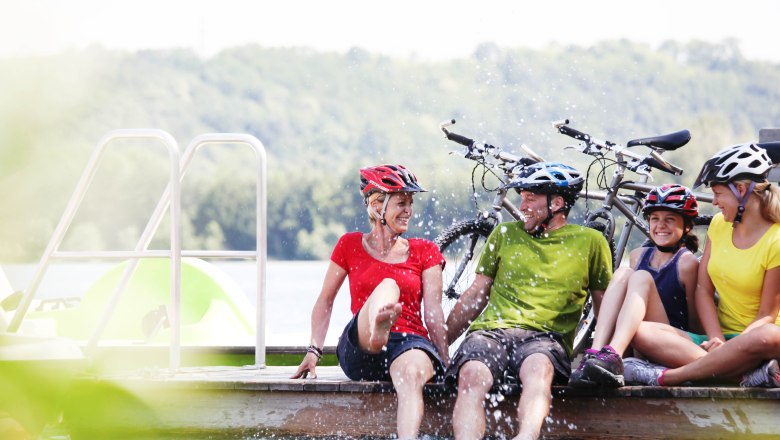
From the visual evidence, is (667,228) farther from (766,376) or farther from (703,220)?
(703,220)

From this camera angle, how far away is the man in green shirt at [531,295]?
500 cm

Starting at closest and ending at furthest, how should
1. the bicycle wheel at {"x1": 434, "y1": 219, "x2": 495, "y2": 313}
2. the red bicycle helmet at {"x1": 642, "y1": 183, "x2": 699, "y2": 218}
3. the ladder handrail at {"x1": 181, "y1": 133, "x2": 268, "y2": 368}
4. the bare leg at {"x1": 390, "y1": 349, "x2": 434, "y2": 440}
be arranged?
the bare leg at {"x1": 390, "y1": 349, "x2": 434, "y2": 440}
the red bicycle helmet at {"x1": 642, "y1": 183, "x2": 699, "y2": 218}
the ladder handrail at {"x1": 181, "y1": 133, "x2": 268, "y2": 368}
the bicycle wheel at {"x1": 434, "y1": 219, "x2": 495, "y2": 313}

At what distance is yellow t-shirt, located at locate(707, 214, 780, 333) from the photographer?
17.0 feet

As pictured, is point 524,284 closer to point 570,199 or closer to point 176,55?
point 570,199

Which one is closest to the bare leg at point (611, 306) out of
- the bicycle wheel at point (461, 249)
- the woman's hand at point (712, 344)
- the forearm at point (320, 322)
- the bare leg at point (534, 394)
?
the bare leg at point (534, 394)

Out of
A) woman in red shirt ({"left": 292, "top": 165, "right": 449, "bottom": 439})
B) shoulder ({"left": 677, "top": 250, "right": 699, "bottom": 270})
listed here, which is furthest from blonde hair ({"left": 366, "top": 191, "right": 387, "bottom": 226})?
shoulder ({"left": 677, "top": 250, "right": 699, "bottom": 270})

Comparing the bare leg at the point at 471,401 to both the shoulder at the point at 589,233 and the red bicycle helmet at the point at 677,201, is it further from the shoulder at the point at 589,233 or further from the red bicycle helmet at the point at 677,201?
the red bicycle helmet at the point at 677,201

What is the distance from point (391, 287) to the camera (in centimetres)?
504

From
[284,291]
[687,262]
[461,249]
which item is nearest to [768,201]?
[687,262]

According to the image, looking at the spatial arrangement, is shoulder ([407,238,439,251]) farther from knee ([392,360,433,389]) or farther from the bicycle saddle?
→ the bicycle saddle

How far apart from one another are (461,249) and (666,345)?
2.60 metres

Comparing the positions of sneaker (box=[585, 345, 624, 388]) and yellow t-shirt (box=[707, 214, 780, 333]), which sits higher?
yellow t-shirt (box=[707, 214, 780, 333])

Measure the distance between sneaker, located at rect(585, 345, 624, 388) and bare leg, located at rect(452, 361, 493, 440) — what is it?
0.45 meters

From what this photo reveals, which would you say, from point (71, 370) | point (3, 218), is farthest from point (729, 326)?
point (3, 218)
